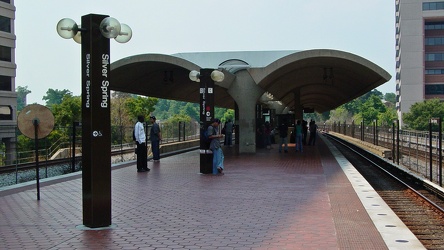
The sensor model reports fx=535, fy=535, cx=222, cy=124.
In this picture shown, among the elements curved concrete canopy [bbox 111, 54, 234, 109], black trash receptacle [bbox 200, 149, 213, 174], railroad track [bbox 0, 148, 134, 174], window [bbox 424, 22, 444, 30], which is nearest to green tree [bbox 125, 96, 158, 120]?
curved concrete canopy [bbox 111, 54, 234, 109]

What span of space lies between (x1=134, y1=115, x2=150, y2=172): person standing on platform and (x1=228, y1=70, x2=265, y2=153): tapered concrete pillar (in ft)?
28.9

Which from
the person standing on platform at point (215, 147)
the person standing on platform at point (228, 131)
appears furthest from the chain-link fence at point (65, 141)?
the person standing on platform at point (215, 147)

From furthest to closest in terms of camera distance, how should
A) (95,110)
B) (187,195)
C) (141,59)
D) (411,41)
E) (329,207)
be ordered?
(411,41) < (141,59) < (187,195) < (329,207) < (95,110)

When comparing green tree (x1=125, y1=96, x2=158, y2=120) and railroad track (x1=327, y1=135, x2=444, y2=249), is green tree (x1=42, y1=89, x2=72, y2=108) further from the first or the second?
railroad track (x1=327, y1=135, x2=444, y2=249)

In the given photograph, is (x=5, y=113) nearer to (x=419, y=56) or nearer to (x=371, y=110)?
(x=419, y=56)

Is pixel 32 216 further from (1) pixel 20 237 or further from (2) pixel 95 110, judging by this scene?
(2) pixel 95 110

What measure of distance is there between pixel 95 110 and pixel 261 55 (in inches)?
1979

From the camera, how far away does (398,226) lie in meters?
8.02

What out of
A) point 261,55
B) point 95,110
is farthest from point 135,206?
point 261,55

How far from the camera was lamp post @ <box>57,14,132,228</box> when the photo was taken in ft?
26.1

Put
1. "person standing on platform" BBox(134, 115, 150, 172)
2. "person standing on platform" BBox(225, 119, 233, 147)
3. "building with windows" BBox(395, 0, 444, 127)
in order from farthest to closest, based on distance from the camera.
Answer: "building with windows" BBox(395, 0, 444, 127) < "person standing on platform" BBox(225, 119, 233, 147) < "person standing on platform" BBox(134, 115, 150, 172)

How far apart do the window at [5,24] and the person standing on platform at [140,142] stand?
147 feet

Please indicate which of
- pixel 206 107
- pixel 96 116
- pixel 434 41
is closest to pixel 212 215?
pixel 96 116

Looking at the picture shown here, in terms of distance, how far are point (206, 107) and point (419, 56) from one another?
8678cm
